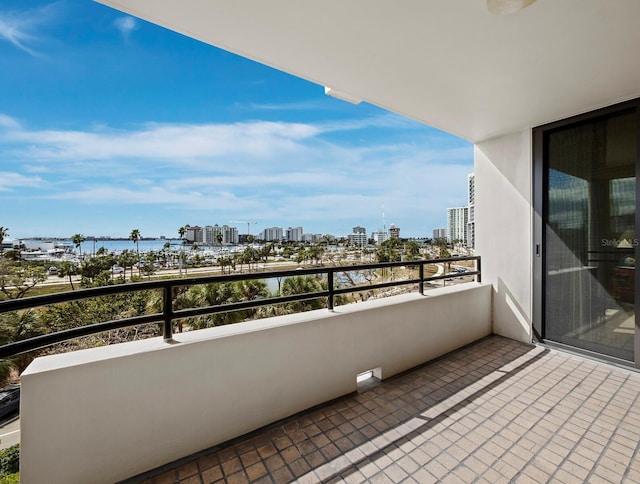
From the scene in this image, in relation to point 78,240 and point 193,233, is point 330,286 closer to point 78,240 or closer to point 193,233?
point 193,233

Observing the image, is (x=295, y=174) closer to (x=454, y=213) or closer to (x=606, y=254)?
(x=454, y=213)

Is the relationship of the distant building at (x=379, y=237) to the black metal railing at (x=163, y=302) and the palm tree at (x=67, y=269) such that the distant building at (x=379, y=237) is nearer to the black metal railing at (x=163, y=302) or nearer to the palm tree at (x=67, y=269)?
the palm tree at (x=67, y=269)

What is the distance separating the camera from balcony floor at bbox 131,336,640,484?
162cm

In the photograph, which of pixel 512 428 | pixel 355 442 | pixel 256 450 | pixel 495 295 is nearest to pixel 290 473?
pixel 256 450

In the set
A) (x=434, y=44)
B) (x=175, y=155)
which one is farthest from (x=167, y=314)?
(x=175, y=155)

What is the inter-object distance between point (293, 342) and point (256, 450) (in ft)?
2.22

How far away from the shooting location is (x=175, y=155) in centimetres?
3522

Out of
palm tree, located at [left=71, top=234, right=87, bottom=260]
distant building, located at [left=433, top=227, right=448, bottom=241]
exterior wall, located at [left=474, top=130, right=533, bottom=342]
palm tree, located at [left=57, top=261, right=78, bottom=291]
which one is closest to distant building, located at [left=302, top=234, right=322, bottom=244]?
distant building, located at [left=433, top=227, right=448, bottom=241]

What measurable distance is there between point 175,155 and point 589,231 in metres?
39.5

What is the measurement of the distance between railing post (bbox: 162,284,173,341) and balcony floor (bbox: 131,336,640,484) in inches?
29.2

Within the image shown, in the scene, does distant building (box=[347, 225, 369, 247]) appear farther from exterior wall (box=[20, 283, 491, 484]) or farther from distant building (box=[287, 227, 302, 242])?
exterior wall (box=[20, 283, 491, 484])

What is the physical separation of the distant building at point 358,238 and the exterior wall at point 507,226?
20276mm

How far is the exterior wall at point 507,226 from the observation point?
11.3 feet

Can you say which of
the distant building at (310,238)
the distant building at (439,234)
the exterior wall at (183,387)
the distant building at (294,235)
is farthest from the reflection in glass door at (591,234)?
the distant building at (294,235)
